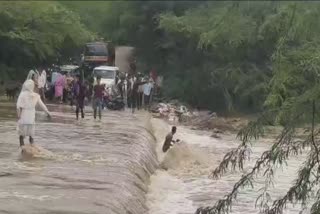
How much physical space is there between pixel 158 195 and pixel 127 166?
0.89 m

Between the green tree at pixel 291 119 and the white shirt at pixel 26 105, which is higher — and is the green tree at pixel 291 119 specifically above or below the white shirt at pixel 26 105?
above

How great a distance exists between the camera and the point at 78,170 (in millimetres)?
14406

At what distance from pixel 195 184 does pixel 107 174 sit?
4.01 metres

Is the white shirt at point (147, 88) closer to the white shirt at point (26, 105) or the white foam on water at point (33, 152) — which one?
the white foam on water at point (33, 152)

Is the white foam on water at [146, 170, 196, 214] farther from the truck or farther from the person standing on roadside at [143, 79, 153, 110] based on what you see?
the truck

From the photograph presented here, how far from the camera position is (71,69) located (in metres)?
40.3

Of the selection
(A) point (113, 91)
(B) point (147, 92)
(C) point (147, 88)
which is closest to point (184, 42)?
(A) point (113, 91)

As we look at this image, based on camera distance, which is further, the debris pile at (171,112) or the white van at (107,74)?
the white van at (107,74)

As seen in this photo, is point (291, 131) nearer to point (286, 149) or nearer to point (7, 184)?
point (286, 149)

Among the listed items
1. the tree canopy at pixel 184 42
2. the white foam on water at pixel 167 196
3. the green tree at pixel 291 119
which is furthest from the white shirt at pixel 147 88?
the green tree at pixel 291 119

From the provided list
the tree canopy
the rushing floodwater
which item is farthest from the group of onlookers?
the rushing floodwater

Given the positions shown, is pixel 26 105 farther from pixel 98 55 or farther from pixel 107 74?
pixel 98 55

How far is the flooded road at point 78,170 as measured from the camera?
37.4ft

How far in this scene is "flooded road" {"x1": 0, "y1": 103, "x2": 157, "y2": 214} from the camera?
37.4ft
